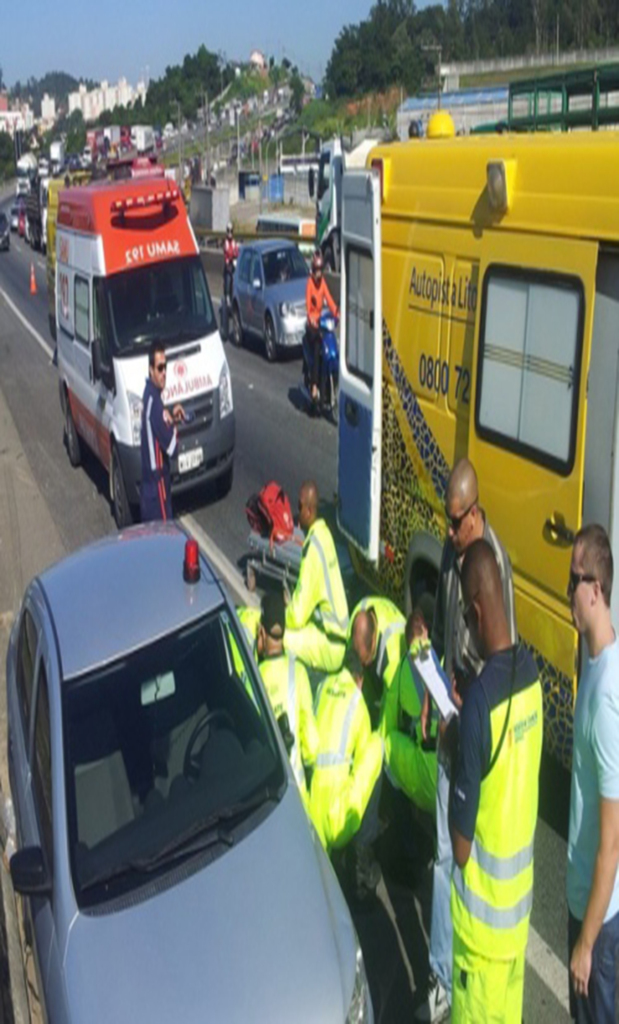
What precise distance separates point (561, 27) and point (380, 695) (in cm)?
12825

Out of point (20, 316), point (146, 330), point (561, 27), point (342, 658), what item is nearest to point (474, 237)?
point (342, 658)

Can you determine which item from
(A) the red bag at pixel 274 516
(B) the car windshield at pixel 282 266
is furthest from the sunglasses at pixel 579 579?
(B) the car windshield at pixel 282 266

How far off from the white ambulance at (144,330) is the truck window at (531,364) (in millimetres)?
5732

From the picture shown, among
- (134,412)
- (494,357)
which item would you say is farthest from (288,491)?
(494,357)

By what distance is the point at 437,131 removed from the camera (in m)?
7.37

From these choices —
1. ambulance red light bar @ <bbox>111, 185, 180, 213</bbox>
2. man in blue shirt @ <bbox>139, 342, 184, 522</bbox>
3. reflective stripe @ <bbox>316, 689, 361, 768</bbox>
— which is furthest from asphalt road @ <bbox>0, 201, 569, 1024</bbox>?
ambulance red light bar @ <bbox>111, 185, 180, 213</bbox>

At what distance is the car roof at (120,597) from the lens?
470cm

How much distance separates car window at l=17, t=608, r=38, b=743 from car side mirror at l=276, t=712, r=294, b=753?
1.06 meters

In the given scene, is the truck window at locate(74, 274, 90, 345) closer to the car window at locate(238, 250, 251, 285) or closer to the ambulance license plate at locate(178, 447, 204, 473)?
the ambulance license plate at locate(178, 447, 204, 473)

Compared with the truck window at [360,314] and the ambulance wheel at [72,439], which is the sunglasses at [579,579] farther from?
the ambulance wheel at [72,439]

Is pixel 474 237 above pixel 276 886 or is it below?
above

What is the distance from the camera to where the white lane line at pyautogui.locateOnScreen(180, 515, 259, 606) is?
9.16 metres

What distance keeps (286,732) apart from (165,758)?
22.5 inches

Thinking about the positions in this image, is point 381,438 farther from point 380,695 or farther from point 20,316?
point 20,316
